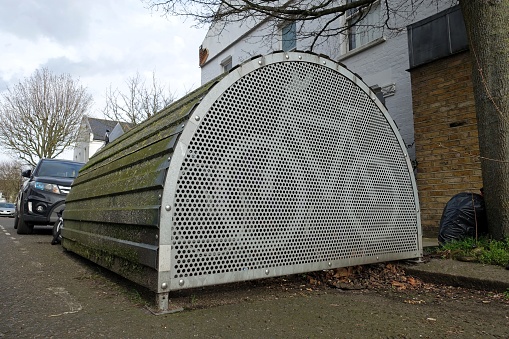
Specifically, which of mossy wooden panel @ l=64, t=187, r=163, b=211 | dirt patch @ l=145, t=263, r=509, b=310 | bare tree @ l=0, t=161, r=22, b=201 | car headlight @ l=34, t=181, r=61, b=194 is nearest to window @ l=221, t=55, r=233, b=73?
car headlight @ l=34, t=181, r=61, b=194

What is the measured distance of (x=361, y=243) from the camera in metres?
3.45

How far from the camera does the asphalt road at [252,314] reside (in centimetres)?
215

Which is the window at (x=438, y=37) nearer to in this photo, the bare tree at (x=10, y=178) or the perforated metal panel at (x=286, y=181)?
the perforated metal panel at (x=286, y=181)

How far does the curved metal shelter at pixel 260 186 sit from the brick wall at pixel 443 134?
329 centimetres

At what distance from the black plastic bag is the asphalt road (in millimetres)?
1510

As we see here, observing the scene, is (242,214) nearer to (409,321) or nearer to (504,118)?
(409,321)

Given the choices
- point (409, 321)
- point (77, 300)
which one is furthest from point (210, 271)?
point (409, 321)

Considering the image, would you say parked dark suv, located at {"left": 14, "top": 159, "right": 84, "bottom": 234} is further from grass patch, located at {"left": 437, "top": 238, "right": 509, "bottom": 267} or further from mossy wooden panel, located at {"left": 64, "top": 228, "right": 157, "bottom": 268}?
grass patch, located at {"left": 437, "top": 238, "right": 509, "bottom": 267}

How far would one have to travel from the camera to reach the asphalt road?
215 cm

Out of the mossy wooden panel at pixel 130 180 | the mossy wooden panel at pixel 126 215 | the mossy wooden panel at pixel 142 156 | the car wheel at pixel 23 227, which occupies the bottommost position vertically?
the car wheel at pixel 23 227

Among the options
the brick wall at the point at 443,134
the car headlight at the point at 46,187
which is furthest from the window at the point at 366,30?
the car headlight at the point at 46,187

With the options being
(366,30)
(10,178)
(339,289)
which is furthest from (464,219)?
(10,178)

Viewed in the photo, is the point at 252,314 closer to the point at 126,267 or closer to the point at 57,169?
the point at 126,267

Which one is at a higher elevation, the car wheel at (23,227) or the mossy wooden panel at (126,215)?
the mossy wooden panel at (126,215)
